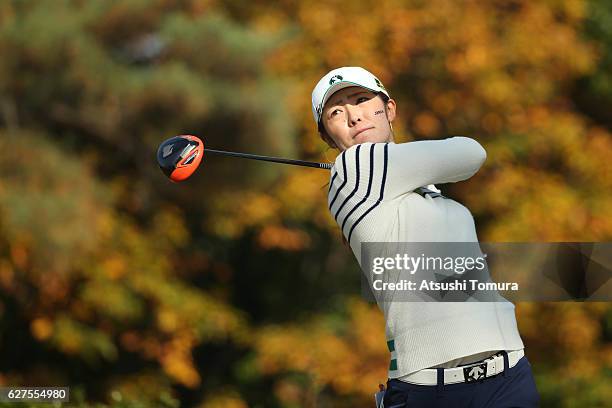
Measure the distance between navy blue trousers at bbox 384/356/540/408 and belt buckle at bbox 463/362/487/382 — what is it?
0.5 inches

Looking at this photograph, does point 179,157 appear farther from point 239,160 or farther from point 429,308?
point 239,160

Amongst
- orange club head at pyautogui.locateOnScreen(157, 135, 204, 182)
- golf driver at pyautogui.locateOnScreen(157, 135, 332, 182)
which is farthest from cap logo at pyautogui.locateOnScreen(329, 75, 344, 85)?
orange club head at pyautogui.locateOnScreen(157, 135, 204, 182)

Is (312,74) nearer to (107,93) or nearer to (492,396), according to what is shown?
(107,93)

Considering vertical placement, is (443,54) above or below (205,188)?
above

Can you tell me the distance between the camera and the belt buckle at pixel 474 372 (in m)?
2.78

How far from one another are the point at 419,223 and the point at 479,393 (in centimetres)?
52

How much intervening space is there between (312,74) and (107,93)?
8.62 feet

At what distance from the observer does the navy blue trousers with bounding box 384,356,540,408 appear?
278cm

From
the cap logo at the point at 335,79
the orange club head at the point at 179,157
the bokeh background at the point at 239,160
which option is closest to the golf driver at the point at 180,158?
the orange club head at the point at 179,157

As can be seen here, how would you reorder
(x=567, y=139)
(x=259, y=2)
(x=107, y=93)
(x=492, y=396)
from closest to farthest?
(x=492, y=396), (x=107, y=93), (x=567, y=139), (x=259, y=2)

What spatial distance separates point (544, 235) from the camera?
11.7 meters

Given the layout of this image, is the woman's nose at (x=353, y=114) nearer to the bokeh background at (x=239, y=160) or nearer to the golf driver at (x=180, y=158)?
the golf driver at (x=180, y=158)

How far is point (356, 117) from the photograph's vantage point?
321 centimetres

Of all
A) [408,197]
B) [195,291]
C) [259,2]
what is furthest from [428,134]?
[408,197]
